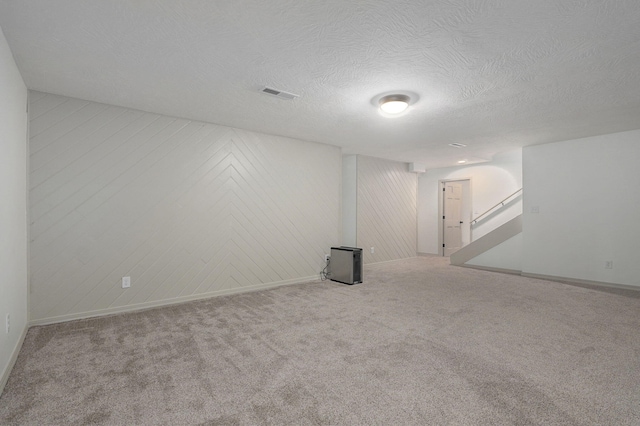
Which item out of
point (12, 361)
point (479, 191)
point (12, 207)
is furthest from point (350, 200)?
point (12, 361)

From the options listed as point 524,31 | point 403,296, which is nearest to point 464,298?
point 403,296

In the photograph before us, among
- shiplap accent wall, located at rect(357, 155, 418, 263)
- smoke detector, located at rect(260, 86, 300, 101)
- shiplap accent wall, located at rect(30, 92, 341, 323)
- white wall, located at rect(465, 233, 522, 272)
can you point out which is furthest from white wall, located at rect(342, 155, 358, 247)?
smoke detector, located at rect(260, 86, 300, 101)

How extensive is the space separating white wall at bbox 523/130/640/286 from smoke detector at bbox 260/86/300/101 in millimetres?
4973

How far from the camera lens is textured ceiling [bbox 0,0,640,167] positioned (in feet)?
6.70

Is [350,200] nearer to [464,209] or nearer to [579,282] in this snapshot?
[464,209]

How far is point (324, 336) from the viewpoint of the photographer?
304 centimetres

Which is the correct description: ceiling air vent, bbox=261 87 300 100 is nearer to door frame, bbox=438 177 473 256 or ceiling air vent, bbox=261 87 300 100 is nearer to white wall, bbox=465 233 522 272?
white wall, bbox=465 233 522 272

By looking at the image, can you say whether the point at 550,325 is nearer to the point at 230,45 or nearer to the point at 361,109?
the point at 361,109

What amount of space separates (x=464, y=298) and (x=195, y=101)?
4325 mm

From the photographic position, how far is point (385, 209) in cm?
763

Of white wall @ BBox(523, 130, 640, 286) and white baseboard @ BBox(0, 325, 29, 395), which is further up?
white wall @ BBox(523, 130, 640, 286)

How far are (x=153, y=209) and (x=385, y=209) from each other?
5.15m

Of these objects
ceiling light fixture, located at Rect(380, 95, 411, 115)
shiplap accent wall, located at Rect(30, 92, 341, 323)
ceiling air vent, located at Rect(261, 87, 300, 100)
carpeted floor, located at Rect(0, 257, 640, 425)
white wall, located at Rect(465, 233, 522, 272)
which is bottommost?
carpeted floor, located at Rect(0, 257, 640, 425)

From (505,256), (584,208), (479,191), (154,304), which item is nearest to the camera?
(154,304)
